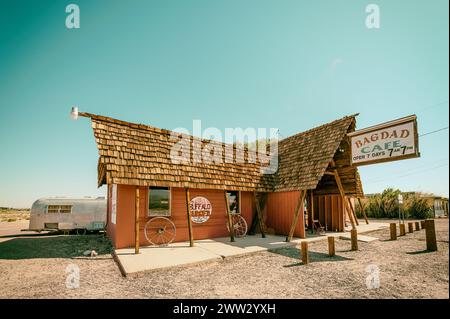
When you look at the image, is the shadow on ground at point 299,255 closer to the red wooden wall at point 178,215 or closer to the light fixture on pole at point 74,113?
the red wooden wall at point 178,215

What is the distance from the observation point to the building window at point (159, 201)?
9.95 metres

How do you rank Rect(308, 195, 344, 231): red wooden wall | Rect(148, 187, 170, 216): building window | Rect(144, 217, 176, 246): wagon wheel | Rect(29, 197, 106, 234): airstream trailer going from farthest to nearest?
1. Rect(29, 197, 106, 234): airstream trailer
2. Rect(308, 195, 344, 231): red wooden wall
3. Rect(148, 187, 170, 216): building window
4. Rect(144, 217, 176, 246): wagon wheel

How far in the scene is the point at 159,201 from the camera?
10.2 meters

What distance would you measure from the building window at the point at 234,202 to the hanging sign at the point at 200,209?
1.55 m

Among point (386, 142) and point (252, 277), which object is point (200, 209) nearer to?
point (252, 277)

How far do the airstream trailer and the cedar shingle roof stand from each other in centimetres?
351

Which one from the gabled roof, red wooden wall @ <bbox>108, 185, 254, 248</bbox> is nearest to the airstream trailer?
red wooden wall @ <bbox>108, 185, 254, 248</bbox>

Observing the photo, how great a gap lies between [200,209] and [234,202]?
233cm

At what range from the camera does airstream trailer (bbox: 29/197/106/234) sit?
14797 mm

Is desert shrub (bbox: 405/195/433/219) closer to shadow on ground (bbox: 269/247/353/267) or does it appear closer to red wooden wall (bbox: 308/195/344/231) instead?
red wooden wall (bbox: 308/195/344/231)

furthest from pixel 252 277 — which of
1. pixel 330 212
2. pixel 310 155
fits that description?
pixel 330 212

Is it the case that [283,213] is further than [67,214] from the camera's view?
No

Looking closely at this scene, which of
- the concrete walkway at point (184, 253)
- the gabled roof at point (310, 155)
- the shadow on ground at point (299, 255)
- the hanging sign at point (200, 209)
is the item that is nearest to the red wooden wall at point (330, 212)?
the gabled roof at point (310, 155)
